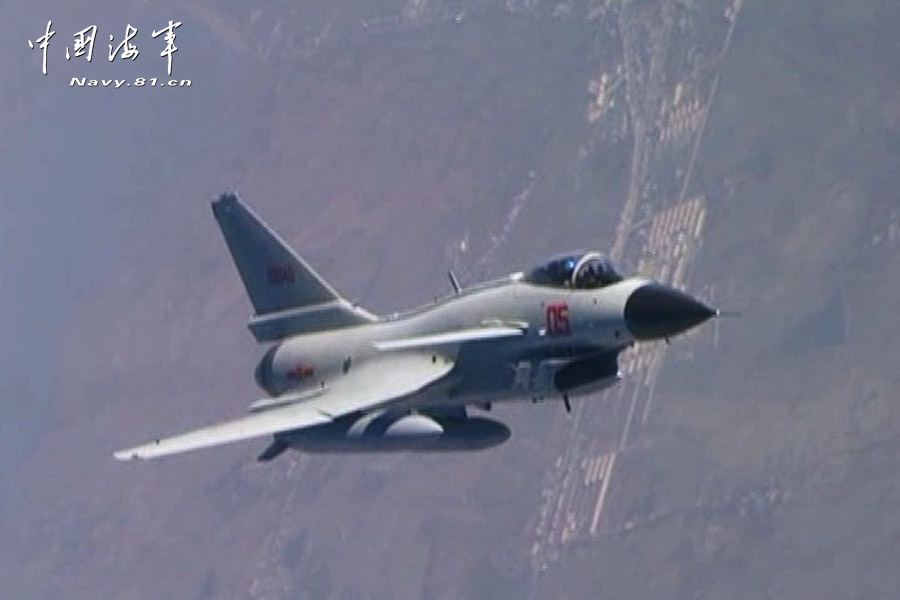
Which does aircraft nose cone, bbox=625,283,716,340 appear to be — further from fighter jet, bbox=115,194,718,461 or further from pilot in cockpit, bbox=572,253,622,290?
pilot in cockpit, bbox=572,253,622,290

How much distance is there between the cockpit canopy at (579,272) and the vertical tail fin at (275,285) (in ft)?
20.1

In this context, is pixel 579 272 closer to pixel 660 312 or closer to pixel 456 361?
pixel 660 312

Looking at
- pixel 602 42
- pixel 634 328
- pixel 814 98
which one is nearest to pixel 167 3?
pixel 602 42

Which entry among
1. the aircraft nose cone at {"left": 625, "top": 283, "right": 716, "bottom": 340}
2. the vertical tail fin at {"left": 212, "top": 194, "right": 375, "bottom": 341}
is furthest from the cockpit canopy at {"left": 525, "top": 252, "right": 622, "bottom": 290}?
the vertical tail fin at {"left": 212, "top": 194, "right": 375, "bottom": 341}

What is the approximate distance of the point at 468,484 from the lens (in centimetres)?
13875

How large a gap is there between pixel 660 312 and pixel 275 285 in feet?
37.4

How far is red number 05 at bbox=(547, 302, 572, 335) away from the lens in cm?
6084

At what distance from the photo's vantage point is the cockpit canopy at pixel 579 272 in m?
60.9

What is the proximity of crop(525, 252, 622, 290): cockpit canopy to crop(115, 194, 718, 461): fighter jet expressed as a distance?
0.06ft

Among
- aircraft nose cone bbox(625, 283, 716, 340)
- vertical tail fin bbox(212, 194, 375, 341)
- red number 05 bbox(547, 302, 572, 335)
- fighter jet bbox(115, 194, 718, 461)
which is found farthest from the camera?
vertical tail fin bbox(212, 194, 375, 341)

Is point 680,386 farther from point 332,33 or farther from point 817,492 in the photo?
point 332,33

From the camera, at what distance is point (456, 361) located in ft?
205

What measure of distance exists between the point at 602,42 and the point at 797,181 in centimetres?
2392

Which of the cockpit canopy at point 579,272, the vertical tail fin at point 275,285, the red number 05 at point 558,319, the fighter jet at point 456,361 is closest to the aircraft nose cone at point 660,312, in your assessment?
the fighter jet at point 456,361
